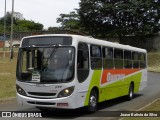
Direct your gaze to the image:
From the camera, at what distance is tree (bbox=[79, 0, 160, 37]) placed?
55.6 m

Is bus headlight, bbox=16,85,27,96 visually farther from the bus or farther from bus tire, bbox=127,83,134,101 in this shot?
bus tire, bbox=127,83,134,101

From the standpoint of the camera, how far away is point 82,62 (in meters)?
13.7

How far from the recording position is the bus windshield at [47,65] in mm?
13070

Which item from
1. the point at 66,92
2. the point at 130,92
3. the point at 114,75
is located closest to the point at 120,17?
the point at 130,92

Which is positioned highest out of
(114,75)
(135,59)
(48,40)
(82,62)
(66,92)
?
(48,40)

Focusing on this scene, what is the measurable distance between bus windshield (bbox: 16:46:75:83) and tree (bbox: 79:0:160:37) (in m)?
42.6

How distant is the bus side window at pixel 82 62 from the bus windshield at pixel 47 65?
370mm

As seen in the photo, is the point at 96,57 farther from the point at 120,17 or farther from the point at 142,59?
the point at 120,17

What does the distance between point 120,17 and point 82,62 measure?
146ft

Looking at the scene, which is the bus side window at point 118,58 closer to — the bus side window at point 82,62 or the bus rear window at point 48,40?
the bus side window at point 82,62

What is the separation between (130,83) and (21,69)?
7179mm

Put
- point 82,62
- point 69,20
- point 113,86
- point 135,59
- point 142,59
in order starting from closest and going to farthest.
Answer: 1. point 82,62
2. point 113,86
3. point 135,59
4. point 142,59
5. point 69,20

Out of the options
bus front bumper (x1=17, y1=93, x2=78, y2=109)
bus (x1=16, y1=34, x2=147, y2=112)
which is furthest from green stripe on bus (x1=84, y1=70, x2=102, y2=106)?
bus front bumper (x1=17, y1=93, x2=78, y2=109)

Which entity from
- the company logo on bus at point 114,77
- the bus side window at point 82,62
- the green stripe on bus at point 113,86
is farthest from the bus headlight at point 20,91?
the company logo on bus at point 114,77
